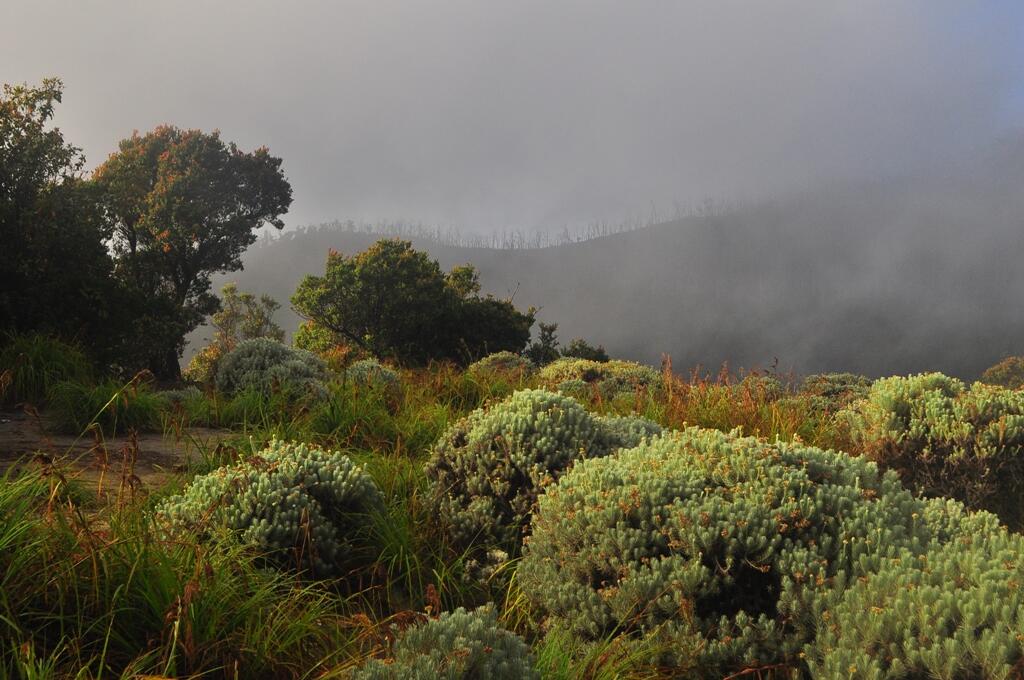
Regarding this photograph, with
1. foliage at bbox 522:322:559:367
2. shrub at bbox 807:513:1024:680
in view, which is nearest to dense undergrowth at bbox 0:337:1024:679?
shrub at bbox 807:513:1024:680

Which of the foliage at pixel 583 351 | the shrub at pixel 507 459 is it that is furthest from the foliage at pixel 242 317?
the shrub at pixel 507 459

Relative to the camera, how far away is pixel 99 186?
54.5 feet

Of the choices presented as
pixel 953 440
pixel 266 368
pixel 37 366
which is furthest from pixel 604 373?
pixel 37 366

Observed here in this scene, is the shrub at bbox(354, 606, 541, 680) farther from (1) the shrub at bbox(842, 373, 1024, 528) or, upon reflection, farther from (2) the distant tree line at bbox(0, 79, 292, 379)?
(2) the distant tree line at bbox(0, 79, 292, 379)

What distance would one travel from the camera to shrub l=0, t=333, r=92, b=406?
11477mm

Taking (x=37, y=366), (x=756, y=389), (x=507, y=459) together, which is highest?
(x=37, y=366)

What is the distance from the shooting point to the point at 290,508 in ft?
16.3

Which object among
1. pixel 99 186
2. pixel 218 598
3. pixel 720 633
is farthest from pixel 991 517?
pixel 99 186

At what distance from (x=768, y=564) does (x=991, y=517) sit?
5.15 feet

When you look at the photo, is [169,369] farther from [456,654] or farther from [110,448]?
[456,654]

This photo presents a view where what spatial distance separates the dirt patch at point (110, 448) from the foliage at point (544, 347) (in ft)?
95.3

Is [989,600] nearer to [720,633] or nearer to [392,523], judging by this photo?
[720,633]

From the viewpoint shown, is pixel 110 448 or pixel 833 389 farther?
pixel 833 389

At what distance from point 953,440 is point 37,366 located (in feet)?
45.0
